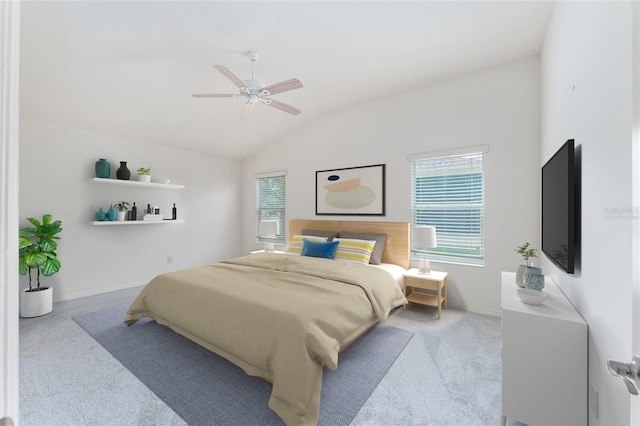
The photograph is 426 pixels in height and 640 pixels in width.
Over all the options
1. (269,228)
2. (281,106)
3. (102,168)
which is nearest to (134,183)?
(102,168)

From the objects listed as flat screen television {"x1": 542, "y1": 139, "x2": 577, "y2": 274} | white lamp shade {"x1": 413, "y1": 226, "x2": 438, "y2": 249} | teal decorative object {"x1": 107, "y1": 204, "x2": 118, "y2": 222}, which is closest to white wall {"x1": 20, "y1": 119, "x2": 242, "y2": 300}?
teal decorative object {"x1": 107, "y1": 204, "x2": 118, "y2": 222}

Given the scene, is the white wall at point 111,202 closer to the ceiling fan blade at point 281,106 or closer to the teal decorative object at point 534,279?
the ceiling fan blade at point 281,106

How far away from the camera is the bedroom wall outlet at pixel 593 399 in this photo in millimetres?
1316

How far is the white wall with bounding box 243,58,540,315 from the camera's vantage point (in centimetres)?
304

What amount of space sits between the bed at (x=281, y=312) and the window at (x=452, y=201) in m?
0.88

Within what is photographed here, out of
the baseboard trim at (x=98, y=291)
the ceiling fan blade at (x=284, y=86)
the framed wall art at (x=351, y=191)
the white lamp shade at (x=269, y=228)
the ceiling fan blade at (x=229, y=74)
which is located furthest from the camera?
the white lamp shade at (x=269, y=228)

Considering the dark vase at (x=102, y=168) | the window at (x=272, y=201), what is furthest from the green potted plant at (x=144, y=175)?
the window at (x=272, y=201)

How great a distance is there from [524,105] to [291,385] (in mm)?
3585

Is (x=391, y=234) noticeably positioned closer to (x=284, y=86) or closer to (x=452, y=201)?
(x=452, y=201)

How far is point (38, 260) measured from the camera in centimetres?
303

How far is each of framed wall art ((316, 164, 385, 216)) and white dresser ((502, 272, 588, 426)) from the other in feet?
8.36

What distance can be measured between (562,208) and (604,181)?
53cm

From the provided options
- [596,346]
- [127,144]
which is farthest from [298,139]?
[596,346]

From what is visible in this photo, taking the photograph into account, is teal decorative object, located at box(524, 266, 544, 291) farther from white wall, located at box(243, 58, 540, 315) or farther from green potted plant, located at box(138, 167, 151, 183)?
green potted plant, located at box(138, 167, 151, 183)
